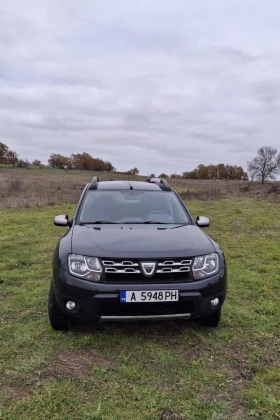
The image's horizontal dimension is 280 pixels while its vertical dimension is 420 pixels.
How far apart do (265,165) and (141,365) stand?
51725mm

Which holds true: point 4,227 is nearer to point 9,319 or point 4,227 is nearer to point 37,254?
point 37,254

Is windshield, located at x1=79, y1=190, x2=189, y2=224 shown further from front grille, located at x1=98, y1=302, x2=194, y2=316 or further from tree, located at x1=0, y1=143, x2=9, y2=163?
tree, located at x1=0, y1=143, x2=9, y2=163

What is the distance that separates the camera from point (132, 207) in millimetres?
4480

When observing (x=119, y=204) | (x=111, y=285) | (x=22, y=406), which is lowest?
(x=22, y=406)

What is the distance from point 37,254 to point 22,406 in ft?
15.8

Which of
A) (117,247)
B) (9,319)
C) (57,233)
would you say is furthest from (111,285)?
(57,233)

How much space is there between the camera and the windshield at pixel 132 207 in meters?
4.21

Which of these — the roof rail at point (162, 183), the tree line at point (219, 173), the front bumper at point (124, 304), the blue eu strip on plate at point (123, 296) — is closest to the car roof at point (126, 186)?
the roof rail at point (162, 183)

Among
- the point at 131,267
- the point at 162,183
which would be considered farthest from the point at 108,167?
the point at 131,267

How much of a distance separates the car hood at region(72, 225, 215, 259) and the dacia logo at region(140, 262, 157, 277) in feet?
0.21

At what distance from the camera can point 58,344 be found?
3277 millimetres

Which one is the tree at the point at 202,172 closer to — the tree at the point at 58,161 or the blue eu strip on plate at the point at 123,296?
the tree at the point at 58,161

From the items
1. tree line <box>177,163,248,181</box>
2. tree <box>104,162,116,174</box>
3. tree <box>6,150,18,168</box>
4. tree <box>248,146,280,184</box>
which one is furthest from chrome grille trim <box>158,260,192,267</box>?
tree <box>6,150,18,168</box>

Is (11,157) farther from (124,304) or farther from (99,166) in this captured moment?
(124,304)
